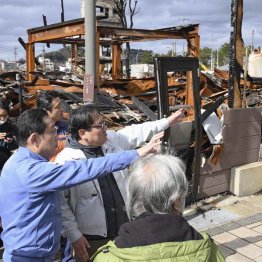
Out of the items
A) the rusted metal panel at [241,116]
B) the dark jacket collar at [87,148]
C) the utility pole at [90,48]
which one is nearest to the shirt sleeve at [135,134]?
the dark jacket collar at [87,148]

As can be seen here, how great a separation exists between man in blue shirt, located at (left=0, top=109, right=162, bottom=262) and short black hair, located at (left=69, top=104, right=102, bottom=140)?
0.35 metres

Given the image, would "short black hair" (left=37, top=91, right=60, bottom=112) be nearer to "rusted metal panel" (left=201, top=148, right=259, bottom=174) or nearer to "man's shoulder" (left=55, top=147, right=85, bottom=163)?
"man's shoulder" (left=55, top=147, right=85, bottom=163)

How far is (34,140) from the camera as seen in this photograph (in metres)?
2.35

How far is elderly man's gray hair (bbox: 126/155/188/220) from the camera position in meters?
1.66

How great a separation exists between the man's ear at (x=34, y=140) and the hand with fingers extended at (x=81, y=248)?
0.77 m

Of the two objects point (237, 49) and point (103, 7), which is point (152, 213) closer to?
point (237, 49)

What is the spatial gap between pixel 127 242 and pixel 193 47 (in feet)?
25.2

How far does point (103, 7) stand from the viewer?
721 inches

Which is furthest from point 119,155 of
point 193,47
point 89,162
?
point 193,47

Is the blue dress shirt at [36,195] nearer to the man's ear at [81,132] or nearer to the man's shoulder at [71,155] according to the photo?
the man's shoulder at [71,155]

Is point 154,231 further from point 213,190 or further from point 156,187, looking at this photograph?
point 213,190

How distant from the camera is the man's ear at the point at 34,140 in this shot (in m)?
2.34

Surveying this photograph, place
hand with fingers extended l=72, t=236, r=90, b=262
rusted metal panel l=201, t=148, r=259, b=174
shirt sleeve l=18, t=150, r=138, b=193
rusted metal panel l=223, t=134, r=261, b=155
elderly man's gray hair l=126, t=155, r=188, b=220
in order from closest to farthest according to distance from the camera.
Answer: elderly man's gray hair l=126, t=155, r=188, b=220, shirt sleeve l=18, t=150, r=138, b=193, hand with fingers extended l=72, t=236, r=90, b=262, rusted metal panel l=201, t=148, r=259, b=174, rusted metal panel l=223, t=134, r=261, b=155

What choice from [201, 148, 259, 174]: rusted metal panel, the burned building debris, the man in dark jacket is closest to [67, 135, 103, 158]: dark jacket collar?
the man in dark jacket
